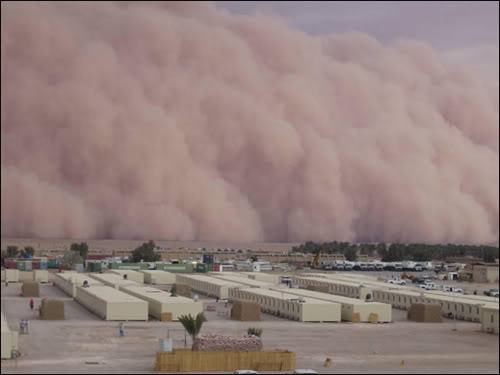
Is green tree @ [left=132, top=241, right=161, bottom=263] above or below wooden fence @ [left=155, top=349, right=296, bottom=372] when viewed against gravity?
above

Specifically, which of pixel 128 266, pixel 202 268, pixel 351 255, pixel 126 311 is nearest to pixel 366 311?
pixel 126 311

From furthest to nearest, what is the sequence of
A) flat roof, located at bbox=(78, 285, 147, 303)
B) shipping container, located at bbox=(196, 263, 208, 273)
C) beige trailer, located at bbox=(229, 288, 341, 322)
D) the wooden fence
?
shipping container, located at bbox=(196, 263, 208, 273), beige trailer, located at bbox=(229, 288, 341, 322), flat roof, located at bbox=(78, 285, 147, 303), the wooden fence

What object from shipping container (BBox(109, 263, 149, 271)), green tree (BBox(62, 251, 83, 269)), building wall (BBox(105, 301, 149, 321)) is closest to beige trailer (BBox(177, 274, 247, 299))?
shipping container (BBox(109, 263, 149, 271))

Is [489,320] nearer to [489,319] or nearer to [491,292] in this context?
[489,319]

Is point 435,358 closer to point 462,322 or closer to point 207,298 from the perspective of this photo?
point 462,322

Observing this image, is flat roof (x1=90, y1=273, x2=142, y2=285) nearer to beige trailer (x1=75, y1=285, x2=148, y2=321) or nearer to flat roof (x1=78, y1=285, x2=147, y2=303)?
flat roof (x1=78, y1=285, x2=147, y2=303)

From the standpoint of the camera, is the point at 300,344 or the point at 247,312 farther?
the point at 247,312
